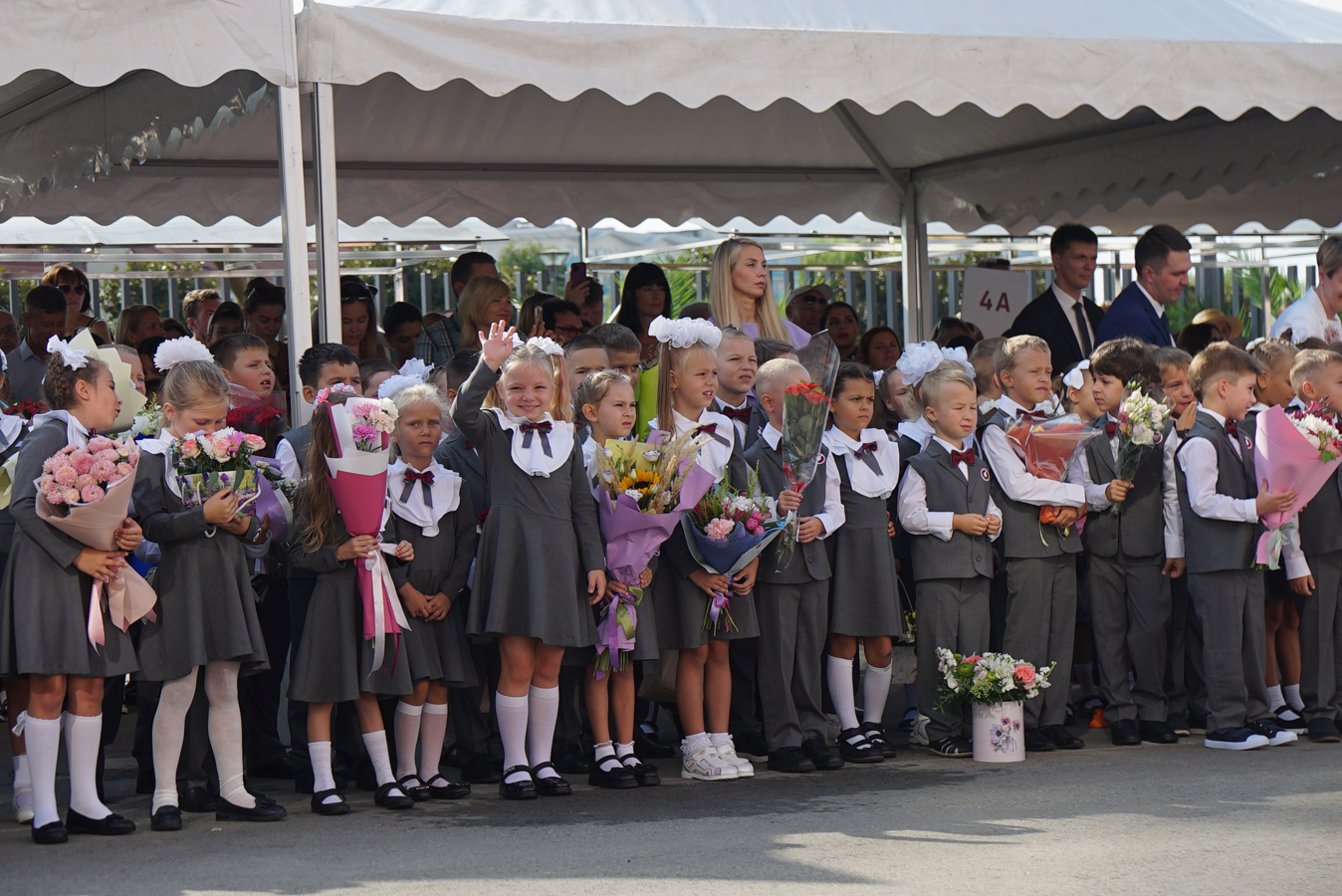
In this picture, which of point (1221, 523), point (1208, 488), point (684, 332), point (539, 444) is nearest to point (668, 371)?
point (684, 332)

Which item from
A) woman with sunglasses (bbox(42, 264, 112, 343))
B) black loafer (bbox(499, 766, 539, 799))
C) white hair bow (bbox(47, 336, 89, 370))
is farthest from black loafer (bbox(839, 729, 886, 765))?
woman with sunglasses (bbox(42, 264, 112, 343))

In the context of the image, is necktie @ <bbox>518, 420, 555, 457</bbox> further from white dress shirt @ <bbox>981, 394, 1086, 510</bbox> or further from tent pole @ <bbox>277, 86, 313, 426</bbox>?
white dress shirt @ <bbox>981, 394, 1086, 510</bbox>

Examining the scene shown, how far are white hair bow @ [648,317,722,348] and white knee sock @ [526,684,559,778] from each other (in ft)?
4.51

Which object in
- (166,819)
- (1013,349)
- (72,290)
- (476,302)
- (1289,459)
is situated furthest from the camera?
(72,290)

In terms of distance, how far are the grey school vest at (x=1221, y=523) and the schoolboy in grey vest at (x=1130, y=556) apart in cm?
6

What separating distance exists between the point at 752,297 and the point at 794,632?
1611 mm

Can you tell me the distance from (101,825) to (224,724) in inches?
19.6

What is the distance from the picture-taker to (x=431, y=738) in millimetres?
5516

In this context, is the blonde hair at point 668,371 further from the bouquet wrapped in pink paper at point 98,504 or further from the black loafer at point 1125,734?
the black loafer at point 1125,734

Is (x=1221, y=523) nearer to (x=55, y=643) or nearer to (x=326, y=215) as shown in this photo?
(x=326, y=215)

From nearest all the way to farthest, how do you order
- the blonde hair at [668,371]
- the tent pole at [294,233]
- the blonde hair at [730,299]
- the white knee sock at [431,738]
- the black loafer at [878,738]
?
the white knee sock at [431,738]
the blonde hair at [668,371]
the tent pole at [294,233]
the black loafer at [878,738]
the blonde hair at [730,299]

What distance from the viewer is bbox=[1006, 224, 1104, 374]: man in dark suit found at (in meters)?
7.76

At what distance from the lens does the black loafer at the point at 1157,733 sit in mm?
6273

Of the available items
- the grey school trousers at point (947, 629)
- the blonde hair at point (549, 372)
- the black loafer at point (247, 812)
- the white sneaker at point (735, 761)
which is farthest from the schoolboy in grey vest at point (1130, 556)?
the black loafer at point (247, 812)
